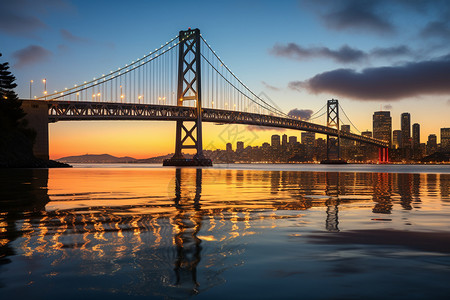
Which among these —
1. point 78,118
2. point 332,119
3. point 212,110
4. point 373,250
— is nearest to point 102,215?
point 373,250

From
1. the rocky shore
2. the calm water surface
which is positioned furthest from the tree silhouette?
the calm water surface

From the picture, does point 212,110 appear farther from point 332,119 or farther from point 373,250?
point 373,250

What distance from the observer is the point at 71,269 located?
173 inches

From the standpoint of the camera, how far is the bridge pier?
7975 cm

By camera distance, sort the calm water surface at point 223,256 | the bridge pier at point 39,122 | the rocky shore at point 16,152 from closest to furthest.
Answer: the calm water surface at point 223,256 < the rocky shore at point 16,152 < the bridge pier at point 39,122

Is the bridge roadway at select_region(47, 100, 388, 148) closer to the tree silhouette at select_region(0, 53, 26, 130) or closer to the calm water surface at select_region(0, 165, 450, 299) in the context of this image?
the tree silhouette at select_region(0, 53, 26, 130)

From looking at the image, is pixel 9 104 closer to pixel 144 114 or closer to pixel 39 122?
pixel 39 122

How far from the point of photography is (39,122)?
263ft

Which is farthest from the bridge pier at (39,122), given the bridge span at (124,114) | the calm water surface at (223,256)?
the calm water surface at (223,256)

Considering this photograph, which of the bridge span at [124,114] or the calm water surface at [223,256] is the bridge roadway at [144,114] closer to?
the bridge span at [124,114]

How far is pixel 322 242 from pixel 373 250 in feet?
2.50

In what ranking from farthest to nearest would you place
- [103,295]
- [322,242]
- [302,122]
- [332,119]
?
1. [332,119]
2. [302,122]
3. [322,242]
4. [103,295]

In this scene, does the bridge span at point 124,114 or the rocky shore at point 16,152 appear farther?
the bridge span at point 124,114

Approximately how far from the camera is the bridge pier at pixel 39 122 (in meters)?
79.8
